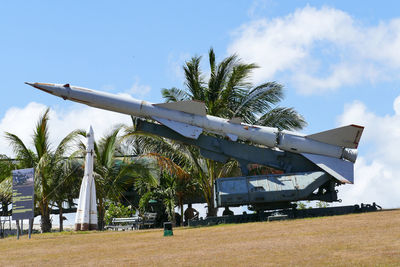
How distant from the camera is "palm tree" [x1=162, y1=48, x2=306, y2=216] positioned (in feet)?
69.8

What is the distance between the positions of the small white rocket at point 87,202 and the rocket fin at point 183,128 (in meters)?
4.30

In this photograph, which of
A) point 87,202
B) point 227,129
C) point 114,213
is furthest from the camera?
point 114,213

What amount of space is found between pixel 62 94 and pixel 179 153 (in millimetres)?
6369

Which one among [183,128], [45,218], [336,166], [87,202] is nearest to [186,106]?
[183,128]

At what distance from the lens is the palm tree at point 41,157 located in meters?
21.5

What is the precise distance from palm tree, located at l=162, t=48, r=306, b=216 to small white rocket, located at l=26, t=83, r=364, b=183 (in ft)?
12.6

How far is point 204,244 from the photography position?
10938mm

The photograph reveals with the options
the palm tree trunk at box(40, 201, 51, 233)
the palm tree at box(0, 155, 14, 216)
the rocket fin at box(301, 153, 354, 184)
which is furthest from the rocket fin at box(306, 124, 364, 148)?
the palm tree at box(0, 155, 14, 216)

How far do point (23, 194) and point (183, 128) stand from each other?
20.2ft

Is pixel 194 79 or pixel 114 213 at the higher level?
pixel 194 79

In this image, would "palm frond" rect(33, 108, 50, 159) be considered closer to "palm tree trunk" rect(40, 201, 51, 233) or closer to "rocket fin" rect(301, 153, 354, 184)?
"palm tree trunk" rect(40, 201, 51, 233)

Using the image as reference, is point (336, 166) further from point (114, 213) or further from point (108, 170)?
point (114, 213)

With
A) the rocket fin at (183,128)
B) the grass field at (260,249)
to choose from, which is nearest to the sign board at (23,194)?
the grass field at (260,249)

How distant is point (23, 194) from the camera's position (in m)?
17.2
